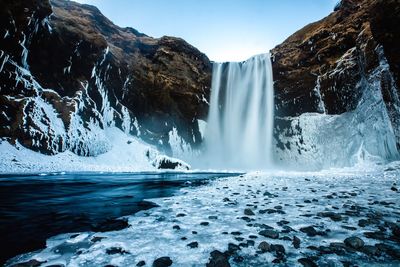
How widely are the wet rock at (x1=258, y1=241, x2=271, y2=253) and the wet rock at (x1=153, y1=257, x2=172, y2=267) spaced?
150 centimetres

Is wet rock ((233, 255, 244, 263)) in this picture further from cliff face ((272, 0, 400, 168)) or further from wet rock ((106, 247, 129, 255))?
cliff face ((272, 0, 400, 168))

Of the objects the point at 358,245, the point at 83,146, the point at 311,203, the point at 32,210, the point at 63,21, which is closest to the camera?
the point at 358,245

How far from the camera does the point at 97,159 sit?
3038 cm

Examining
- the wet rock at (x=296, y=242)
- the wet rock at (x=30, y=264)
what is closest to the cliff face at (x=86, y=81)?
the wet rock at (x=30, y=264)

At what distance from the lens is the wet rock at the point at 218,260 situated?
347cm

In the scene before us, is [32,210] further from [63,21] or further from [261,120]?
[261,120]

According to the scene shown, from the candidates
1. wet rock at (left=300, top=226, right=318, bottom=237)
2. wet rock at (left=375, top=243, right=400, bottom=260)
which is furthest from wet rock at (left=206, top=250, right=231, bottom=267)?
wet rock at (left=375, top=243, right=400, bottom=260)

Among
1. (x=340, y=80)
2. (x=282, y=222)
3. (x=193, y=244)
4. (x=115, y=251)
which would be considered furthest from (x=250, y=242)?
(x=340, y=80)

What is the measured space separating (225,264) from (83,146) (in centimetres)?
2957

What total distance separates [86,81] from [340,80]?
33400 millimetres

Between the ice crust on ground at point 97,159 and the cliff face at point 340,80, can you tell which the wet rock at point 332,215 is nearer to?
the cliff face at point 340,80

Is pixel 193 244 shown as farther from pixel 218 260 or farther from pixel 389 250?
pixel 389 250

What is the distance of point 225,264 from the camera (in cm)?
346

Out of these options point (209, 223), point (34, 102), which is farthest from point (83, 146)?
point (209, 223)
